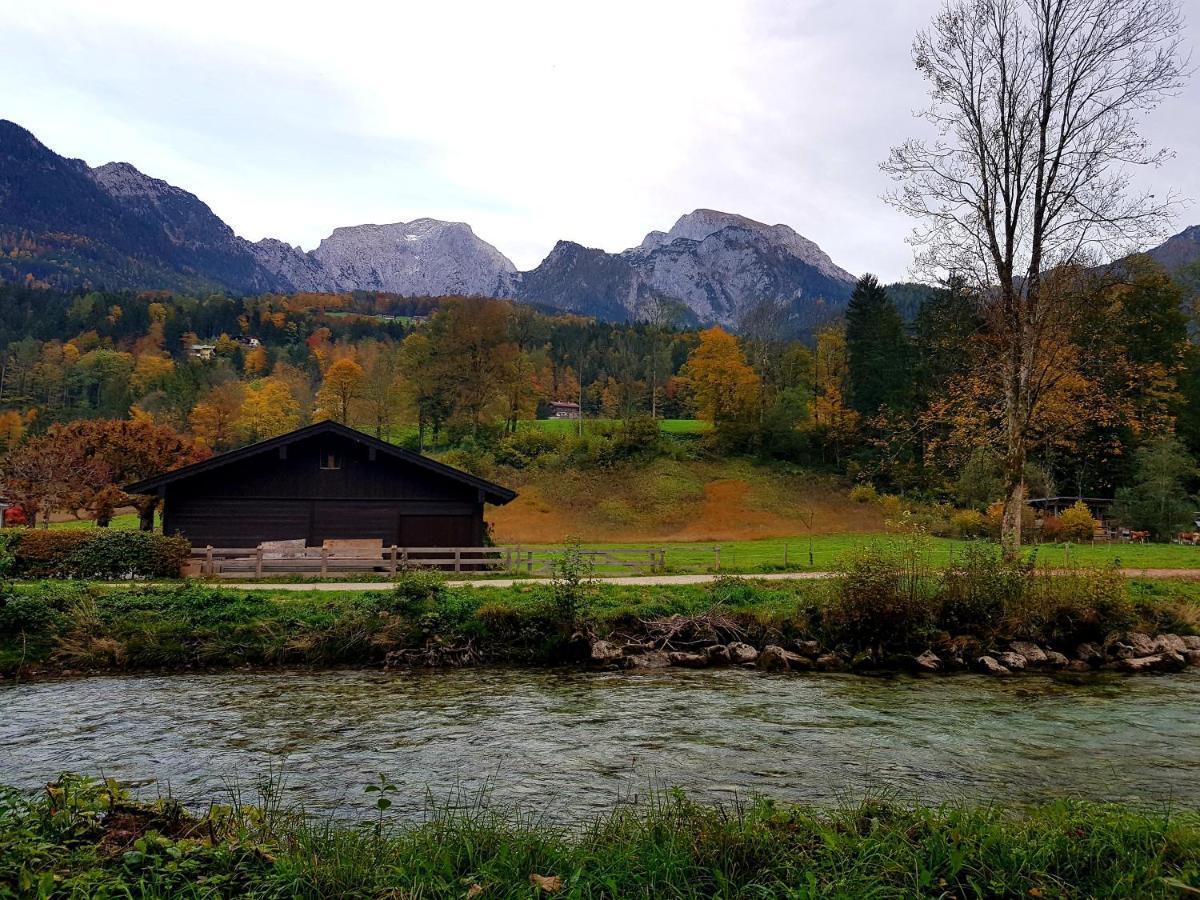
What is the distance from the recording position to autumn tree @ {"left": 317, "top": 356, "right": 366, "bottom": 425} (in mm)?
72312

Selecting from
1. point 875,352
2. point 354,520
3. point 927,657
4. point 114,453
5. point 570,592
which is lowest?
point 927,657

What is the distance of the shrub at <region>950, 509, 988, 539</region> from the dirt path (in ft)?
58.1

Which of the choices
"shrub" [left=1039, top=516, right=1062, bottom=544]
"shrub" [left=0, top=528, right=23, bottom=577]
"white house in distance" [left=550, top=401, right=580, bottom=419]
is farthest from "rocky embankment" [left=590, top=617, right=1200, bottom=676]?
"white house in distance" [left=550, top=401, right=580, bottom=419]

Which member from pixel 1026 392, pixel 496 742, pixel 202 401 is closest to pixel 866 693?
pixel 496 742

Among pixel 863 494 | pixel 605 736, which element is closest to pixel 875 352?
pixel 863 494

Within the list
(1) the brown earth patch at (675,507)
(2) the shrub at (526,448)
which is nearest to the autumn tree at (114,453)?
(1) the brown earth patch at (675,507)

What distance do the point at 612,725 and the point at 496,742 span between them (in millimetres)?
1997

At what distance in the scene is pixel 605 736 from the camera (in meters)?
11.4

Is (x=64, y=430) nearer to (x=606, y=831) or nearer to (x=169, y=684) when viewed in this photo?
(x=169, y=684)

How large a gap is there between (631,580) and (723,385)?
50.9 meters

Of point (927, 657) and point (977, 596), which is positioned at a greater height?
point (977, 596)

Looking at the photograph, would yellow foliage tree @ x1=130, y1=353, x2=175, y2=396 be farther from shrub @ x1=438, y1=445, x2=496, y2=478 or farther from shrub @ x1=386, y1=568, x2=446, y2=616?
shrub @ x1=386, y1=568, x2=446, y2=616

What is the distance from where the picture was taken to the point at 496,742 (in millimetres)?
11031

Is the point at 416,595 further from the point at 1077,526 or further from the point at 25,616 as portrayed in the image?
the point at 1077,526
